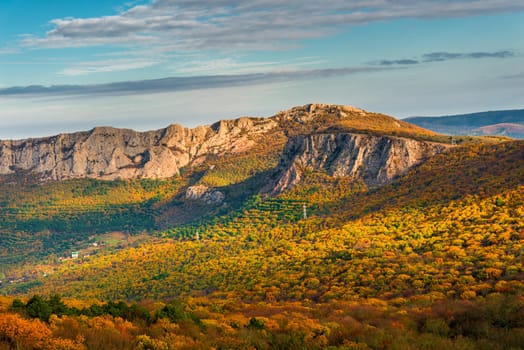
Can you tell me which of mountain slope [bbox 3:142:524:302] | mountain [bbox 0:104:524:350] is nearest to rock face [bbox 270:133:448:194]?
mountain [bbox 0:104:524:350]

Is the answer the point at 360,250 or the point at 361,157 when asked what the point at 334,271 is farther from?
the point at 361,157

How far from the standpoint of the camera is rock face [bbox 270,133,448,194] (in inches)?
6570

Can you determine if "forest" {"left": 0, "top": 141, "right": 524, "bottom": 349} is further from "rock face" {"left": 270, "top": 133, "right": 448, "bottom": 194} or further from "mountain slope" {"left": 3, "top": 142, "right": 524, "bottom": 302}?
"rock face" {"left": 270, "top": 133, "right": 448, "bottom": 194}

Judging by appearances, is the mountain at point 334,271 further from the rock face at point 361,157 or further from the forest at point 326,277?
the rock face at point 361,157

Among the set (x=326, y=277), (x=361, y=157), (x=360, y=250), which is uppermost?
(x=361, y=157)

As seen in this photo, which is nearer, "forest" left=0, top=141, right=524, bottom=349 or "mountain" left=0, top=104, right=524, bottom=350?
"forest" left=0, top=141, right=524, bottom=349

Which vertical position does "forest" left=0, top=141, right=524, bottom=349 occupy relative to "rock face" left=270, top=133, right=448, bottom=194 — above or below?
below

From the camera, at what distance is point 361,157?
179 m

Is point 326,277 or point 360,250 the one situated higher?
point 360,250

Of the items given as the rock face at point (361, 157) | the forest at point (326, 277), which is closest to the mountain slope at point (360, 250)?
the forest at point (326, 277)

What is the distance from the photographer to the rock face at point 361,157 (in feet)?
547

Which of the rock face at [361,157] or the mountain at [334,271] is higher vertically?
the rock face at [361,157]

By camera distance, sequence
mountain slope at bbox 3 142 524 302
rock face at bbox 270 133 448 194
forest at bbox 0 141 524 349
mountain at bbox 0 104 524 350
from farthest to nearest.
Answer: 1. rock face at bbox 270 133 448 194
2. mountain slope at bbox 3 142 524 302
3. mountain at bbox 0 104 524 350
4. forest at bbox 0 141 524 349

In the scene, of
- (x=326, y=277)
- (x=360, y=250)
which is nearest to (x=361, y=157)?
(x=360, y=250)
